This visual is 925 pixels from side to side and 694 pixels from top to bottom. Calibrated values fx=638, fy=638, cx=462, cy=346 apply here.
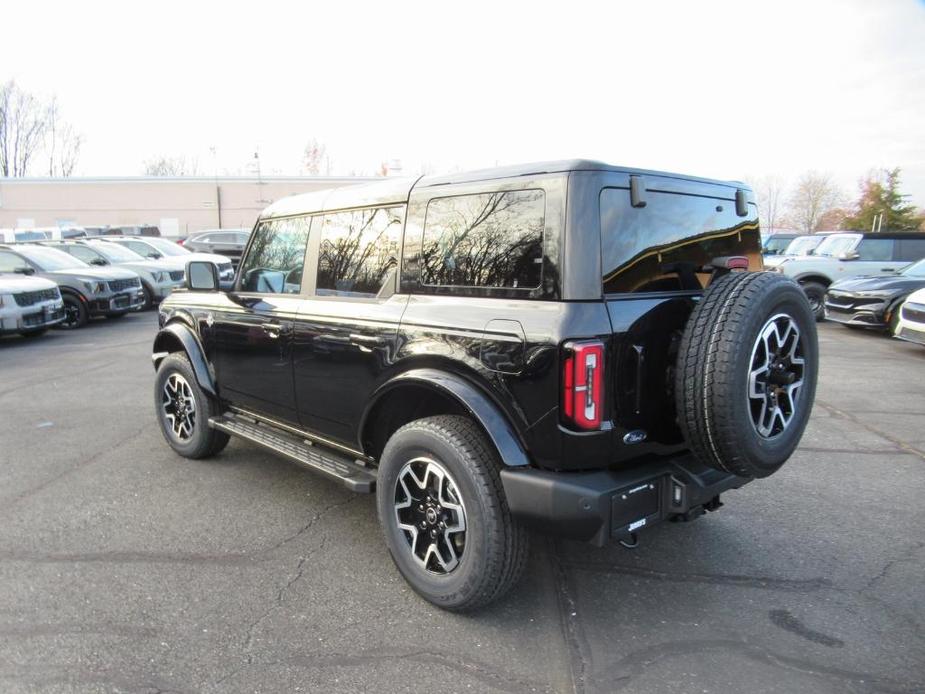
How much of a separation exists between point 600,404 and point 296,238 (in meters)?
2.44

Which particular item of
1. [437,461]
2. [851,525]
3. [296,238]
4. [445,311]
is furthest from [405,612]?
[851,525]

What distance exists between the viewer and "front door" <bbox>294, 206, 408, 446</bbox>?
10.7 feet

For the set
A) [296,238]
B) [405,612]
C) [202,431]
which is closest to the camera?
[405,612]

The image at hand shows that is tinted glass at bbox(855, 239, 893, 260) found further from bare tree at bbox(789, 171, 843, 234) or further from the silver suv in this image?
bare tree at bbox(789, 171, 843, 234)

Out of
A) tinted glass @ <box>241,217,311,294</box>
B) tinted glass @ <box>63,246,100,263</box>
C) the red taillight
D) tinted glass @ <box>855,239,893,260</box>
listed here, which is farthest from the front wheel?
tinted glass @ <box>63,246,100,263</box>

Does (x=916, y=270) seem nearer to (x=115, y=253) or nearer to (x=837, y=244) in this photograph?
(x=837, y=244)

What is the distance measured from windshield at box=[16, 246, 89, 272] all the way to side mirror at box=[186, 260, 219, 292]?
10.00 metres

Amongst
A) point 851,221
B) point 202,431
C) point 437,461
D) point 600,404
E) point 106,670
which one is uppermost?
point 851,221

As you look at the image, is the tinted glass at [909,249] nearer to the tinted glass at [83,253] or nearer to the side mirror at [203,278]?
the side mirror at [203,278]

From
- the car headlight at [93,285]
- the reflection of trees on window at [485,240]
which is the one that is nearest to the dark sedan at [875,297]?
the reflection of trees on window at [485,240]

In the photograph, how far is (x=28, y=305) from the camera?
10562 mm

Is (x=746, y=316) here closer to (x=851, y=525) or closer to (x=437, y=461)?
(x=437, y=461)

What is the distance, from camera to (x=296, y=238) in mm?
4098

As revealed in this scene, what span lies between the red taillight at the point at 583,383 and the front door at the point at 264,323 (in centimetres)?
195
